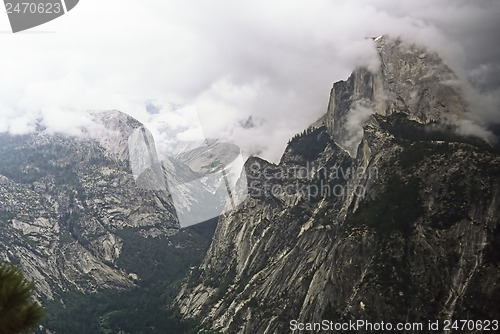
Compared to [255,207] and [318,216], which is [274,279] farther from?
[255,207]

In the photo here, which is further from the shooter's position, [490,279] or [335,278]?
[335,278]

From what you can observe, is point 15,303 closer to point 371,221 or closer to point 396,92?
point 371,221

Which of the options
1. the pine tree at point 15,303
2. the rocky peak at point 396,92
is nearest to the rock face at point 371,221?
the rocky peak at point 396,92

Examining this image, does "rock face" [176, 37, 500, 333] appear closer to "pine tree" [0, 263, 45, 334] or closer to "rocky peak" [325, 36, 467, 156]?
"rocky peak" [325, 36, 467, 156]

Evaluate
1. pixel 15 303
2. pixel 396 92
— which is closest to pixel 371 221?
pixel 396 92

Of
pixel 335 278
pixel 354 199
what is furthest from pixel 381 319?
pixel 354 199

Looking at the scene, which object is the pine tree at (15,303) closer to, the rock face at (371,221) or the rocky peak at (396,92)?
the rock face at (371,221)
